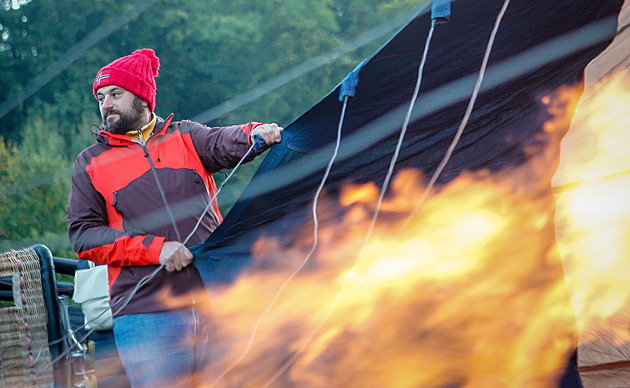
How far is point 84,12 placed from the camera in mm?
15297

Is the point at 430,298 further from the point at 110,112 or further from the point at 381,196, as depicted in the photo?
the point at 110,112

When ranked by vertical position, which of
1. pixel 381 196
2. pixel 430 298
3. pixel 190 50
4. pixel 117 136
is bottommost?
pixel 430 298

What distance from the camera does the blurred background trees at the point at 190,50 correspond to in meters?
14.2

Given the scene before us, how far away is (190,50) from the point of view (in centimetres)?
1516

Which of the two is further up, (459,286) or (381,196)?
(381,196)

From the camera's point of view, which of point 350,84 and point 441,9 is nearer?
point 441,9

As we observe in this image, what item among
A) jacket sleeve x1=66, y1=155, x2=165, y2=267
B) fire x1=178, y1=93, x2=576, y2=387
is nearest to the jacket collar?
jacket sleeve x1=66, y1=155, x2=165, y2=267

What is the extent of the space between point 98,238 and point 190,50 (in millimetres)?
13669

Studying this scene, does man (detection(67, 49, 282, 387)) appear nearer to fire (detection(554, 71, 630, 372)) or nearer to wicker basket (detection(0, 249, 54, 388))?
wicker basket (detection(0, 249, 54, 388))

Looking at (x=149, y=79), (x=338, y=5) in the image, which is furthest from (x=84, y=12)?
(x=149, y=79)

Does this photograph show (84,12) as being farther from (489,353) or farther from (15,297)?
(489,353)

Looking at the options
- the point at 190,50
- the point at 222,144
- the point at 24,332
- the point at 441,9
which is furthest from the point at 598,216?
the point at 190,50

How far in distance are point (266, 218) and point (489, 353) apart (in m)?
0.72

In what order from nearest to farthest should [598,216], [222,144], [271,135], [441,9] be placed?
[441,9], [598,216], [271,135], [222,144]
